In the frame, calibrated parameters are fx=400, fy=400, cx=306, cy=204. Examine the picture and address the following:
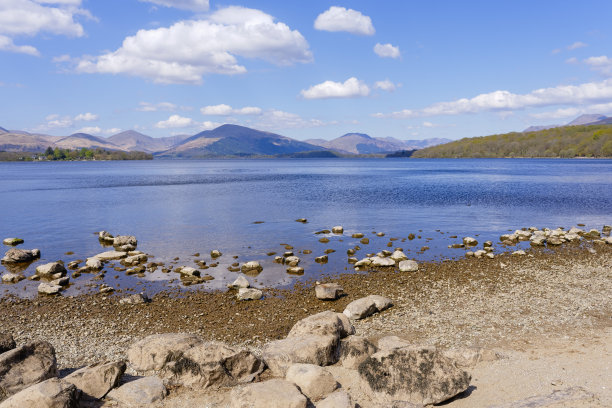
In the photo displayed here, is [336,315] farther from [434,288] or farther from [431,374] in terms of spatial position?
[434,288]

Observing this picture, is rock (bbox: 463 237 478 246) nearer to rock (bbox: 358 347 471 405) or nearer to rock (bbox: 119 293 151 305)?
rock (bbox: 358 347 471 405)

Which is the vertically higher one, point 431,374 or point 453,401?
point 431,374

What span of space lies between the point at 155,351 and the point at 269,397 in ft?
18.8

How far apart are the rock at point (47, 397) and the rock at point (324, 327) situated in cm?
802

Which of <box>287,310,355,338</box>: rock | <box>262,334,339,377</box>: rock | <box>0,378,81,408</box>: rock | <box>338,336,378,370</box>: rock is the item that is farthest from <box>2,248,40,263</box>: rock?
<box>338,336,378,370</box>: rock

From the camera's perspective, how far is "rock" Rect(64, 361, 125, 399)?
1322 centimetres

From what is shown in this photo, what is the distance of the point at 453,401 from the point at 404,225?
36283 mm

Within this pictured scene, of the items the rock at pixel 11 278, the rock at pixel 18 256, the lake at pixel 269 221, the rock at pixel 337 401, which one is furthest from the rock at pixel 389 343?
the rock at pixel 18 256

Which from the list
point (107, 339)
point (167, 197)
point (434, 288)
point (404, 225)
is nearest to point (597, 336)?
point (434, 288)

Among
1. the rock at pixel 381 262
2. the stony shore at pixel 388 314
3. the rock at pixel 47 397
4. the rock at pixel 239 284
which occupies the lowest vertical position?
the stony shore at pixel 388 314

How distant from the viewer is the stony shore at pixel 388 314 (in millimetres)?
17844

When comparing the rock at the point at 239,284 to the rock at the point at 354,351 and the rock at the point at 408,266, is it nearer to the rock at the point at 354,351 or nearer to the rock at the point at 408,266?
the rock at the point at 354,351

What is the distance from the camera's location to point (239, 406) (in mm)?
12023

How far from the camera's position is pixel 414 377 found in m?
13.0
